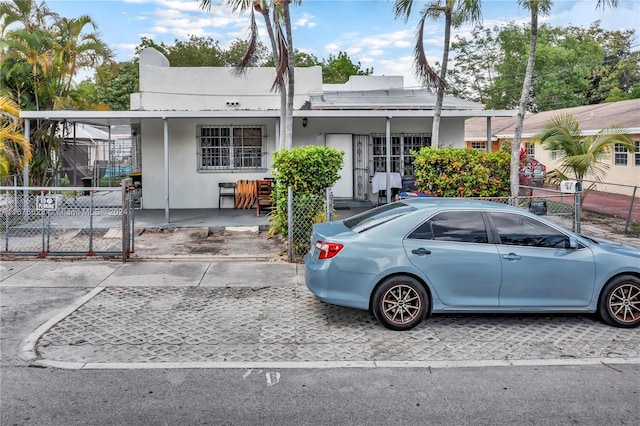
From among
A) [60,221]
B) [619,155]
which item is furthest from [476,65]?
[60,221]

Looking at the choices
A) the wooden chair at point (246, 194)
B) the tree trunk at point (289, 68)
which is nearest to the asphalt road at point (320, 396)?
the tree trunk at point (289, 68)

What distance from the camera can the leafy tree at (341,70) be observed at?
155 feet

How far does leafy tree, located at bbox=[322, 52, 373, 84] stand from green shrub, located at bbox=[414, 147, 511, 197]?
35.2 metres

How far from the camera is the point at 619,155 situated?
78.0 feet

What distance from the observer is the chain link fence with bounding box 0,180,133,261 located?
10.1 meters

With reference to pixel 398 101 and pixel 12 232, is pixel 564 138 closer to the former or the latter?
pixel 398 101

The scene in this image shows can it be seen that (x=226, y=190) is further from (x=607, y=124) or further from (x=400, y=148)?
(x=607, y=124)

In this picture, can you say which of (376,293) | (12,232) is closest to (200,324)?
(376,293)

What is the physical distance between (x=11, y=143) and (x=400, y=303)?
13123mm

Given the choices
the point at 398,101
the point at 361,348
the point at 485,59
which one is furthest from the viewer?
the point at 485,59

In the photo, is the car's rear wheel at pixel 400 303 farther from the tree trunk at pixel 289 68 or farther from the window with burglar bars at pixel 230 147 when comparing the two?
the window with burglar bars at pixel 230 147

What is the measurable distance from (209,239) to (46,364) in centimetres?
717

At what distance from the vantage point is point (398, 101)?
17.1 meters

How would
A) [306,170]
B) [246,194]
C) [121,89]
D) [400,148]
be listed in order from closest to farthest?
1. [306,170]
2. [246,194]
3. [400,148]
4. [121,89]
